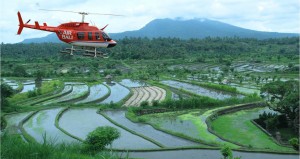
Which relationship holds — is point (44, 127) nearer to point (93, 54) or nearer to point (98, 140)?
point (98, 140)

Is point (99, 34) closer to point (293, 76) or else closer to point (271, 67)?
point (293, 76)

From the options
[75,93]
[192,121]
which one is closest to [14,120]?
[192,121]

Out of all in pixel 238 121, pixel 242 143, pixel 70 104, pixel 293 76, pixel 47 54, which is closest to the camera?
pixel 242 143

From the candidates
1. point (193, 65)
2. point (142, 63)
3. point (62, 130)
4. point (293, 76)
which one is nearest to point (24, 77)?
point (142, 63)

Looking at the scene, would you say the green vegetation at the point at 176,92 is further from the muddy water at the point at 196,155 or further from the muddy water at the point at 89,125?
the muddy water at the point at 89,125

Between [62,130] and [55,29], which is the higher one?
[55,29]

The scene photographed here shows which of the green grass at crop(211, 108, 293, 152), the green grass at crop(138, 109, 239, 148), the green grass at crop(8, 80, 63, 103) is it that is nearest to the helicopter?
the green grass at crop(138, 109, 239, 148)
